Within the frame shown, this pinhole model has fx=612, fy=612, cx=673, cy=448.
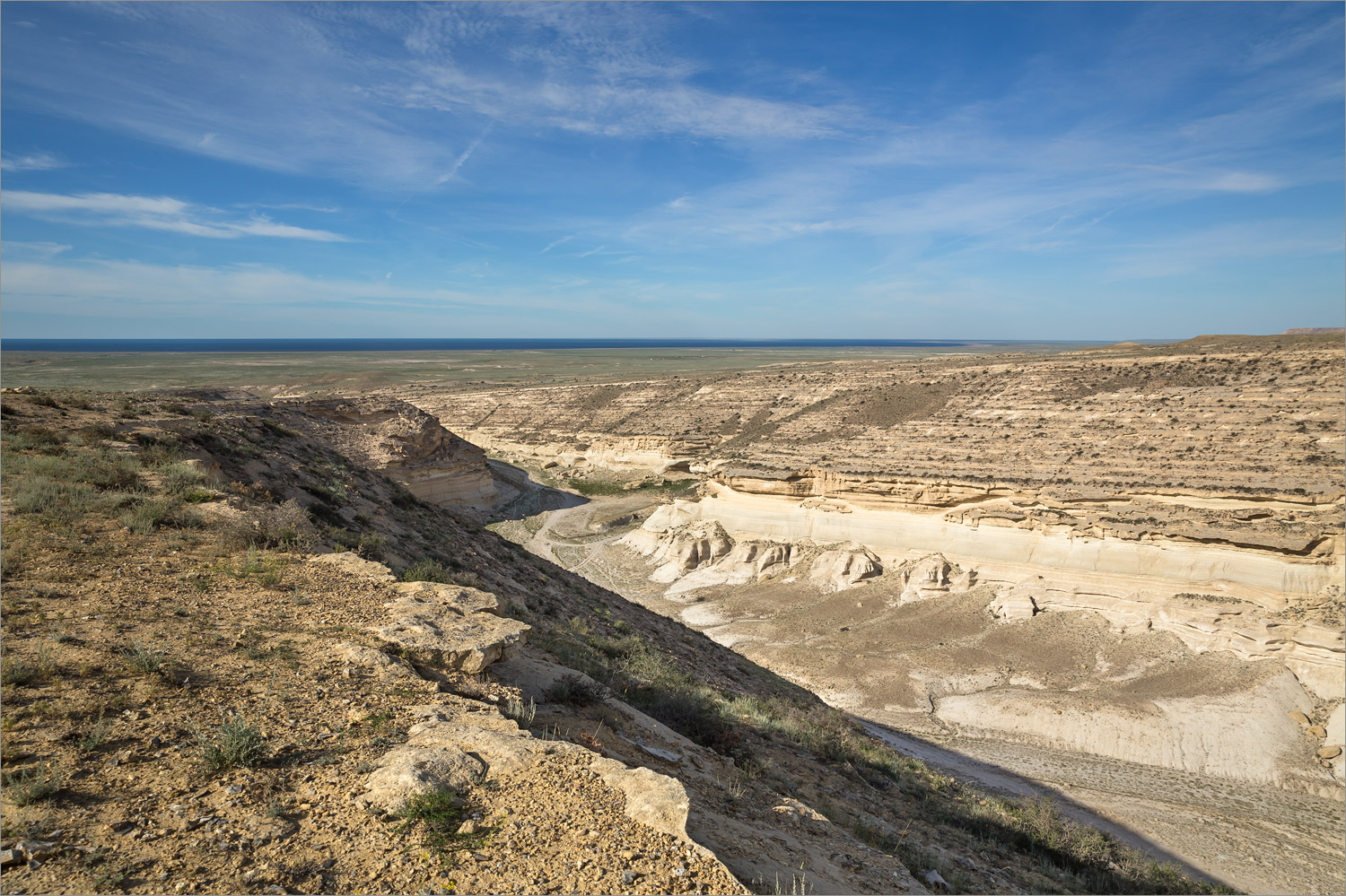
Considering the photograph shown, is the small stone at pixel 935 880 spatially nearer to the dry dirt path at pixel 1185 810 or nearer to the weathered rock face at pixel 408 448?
the dry dirt path at pixel 1185 810

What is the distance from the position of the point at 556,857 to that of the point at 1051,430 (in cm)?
2516

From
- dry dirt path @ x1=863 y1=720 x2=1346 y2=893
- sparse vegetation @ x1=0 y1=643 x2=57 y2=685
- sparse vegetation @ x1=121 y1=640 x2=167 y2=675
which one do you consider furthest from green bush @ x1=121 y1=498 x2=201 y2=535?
dry dirt path @ x1=863 y1=720 x2=1346 y2=893

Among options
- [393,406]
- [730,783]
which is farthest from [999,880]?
[393,406]

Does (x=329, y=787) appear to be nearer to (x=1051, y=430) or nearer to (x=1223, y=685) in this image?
(x=1223, y=685)

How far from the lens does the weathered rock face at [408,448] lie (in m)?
29.3

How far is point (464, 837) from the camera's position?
12.0ft

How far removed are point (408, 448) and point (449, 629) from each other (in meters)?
27.5

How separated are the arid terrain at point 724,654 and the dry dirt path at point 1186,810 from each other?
95 mm

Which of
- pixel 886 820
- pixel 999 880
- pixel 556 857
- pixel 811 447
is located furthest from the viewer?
pixel 811 447

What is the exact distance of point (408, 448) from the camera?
3122 centimetres

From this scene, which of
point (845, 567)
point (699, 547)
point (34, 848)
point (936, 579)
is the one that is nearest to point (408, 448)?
point (699, 547)

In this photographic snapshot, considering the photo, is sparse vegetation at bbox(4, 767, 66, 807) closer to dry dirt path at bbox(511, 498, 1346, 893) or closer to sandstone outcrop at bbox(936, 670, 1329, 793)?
dry dirt path at bbox(511, 498, 1346, 893)

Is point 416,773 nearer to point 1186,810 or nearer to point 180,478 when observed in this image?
point 180,478

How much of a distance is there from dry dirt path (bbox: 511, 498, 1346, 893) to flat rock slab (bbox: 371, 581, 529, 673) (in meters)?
10.1
